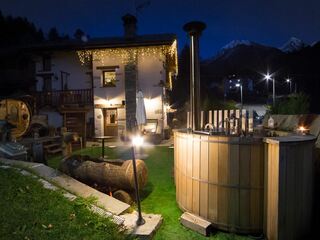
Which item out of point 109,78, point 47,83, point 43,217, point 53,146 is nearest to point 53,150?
point 53,146

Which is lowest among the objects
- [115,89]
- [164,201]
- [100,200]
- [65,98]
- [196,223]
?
[164,201]

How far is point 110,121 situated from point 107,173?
46.0 feet

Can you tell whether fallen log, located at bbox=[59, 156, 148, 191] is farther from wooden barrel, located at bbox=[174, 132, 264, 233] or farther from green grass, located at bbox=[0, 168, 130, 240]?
wooden barrel, located at bbox=[174, 132, 264, 233]

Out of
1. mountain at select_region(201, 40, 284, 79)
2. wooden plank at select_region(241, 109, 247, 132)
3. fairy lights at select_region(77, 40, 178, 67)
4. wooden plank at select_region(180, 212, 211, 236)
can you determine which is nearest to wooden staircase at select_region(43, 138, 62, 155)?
fairy lights at select_region(77, 40, 178, 67)

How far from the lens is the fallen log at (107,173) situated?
21.7ft

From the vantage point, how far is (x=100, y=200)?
566 centimetres

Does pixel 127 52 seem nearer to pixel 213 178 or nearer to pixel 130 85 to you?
pixel 130 85

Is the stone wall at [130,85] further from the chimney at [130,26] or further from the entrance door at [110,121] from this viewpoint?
the chimney at [130,26]

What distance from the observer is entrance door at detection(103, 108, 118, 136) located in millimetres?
20312

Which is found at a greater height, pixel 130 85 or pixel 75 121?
pixel 130 85

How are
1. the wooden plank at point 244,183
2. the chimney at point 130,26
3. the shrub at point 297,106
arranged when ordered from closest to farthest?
the wooden plank at point 244,183 → the shrub at point 297,106 → the chimney at point 130,26

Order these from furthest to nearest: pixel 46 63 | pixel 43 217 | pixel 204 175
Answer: pixel 46 63 < pixel 204 175 < pixel 43 217

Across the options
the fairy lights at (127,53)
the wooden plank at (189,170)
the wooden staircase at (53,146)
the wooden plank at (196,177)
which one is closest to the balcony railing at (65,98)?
the fairy lights at (127,53)

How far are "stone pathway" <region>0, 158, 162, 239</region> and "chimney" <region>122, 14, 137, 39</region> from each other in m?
15.7
